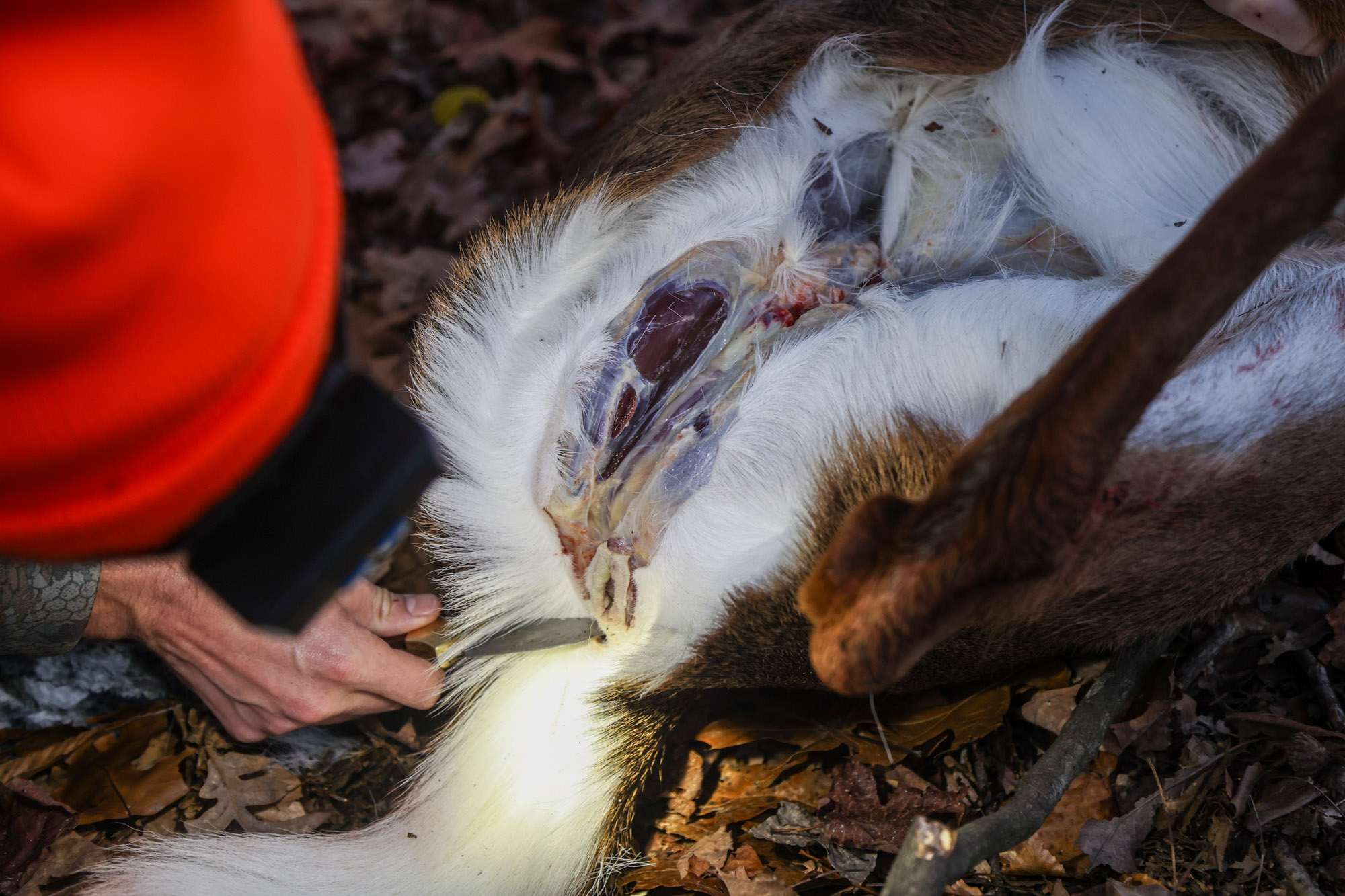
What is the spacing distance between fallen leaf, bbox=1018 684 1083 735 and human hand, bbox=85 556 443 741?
1461mm

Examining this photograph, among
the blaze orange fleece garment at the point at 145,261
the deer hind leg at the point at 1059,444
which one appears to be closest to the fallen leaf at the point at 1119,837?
the deer hind leg at the point at 1059,444

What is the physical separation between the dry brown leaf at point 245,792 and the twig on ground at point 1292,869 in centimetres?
228

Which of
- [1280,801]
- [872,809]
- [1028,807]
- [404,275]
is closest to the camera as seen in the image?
[1028,807]

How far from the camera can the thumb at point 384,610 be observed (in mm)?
2318

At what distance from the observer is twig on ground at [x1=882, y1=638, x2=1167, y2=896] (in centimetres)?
147

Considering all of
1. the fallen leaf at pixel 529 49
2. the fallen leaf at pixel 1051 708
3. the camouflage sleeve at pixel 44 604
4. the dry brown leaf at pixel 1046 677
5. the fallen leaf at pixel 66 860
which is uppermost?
the fallen leaf at pixel 529 49

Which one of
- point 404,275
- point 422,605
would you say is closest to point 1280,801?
point 422,605

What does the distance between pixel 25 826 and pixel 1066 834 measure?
2.55 m

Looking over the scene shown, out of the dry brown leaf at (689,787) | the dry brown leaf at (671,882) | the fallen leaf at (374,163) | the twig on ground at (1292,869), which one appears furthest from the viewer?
the fallen leaf at (374,163)

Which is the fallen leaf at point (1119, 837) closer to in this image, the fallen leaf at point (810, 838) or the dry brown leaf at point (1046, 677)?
the dry brown leaf at point (1046, 677)

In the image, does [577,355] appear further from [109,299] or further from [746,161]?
[109,299]

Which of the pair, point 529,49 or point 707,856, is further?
point 529,49

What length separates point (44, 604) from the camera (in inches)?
84.0

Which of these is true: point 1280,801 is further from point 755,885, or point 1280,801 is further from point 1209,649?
point 755,885
